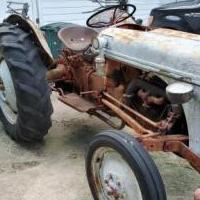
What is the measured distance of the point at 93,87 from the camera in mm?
3799

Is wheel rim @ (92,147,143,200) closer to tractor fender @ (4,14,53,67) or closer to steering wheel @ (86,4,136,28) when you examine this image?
tractor fender @ (4,14,53,67)

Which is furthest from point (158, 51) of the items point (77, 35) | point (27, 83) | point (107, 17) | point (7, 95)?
point (7, 95)

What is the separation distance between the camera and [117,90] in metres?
3.49

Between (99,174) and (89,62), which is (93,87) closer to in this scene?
(89,62)

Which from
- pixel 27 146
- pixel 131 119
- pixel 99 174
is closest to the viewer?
pixel 99 174

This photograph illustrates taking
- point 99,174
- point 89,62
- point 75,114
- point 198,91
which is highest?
point 198,91

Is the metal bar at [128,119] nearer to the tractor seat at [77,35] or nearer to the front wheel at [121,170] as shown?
the front wheel at [121,170]

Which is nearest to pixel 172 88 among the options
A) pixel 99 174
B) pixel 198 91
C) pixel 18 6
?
pixel 198 91

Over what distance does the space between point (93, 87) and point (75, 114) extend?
1.20m

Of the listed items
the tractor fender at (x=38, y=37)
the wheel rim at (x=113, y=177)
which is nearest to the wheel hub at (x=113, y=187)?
the wheel rim at (x=113, y=177)

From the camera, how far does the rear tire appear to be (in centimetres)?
356

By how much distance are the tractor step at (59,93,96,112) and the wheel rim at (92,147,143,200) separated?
954mm

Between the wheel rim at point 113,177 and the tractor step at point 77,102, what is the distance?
954mm

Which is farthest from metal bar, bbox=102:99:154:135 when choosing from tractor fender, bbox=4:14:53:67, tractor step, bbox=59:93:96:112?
tractor fender, bbox=4:14:53:67
